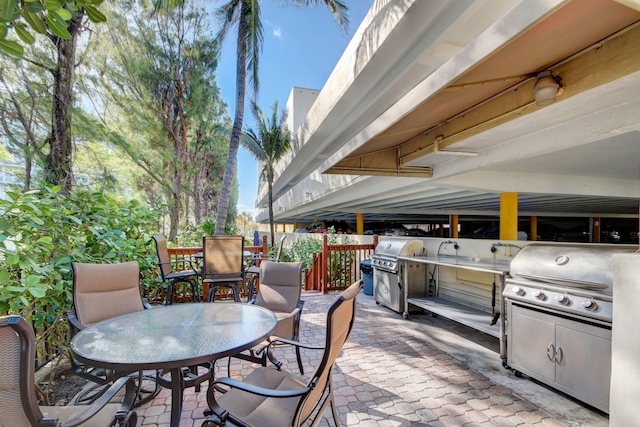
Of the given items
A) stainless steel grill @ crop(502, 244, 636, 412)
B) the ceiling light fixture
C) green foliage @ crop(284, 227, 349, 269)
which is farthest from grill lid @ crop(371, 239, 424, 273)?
the ceiling light fixture

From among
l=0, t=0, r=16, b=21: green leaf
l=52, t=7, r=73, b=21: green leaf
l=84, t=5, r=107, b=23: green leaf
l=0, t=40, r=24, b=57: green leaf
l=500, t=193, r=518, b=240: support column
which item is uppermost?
l=84, t=5, r=107, b=23: green leaf

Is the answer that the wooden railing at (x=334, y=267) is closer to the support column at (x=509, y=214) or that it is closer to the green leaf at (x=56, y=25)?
the support column at (x=509, y=214)

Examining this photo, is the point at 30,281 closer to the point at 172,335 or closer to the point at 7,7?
the point at 172,335

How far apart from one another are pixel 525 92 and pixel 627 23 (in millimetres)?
860

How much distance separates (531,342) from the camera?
9.70 ft

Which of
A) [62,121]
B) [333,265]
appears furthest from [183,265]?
[333,265]

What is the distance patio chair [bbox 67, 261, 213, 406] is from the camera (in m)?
2.59

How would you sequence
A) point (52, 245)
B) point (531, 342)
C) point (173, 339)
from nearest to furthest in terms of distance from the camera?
point (173, 339)
point (52, 245)
point (531, 342)

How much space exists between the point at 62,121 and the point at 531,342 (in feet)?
23.4

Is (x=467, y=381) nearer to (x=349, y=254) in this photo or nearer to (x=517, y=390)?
(x=517, y=390)

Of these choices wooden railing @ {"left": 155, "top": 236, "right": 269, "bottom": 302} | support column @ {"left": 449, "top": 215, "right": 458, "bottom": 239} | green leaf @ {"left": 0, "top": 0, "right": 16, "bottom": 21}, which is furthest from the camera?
support column @ {"left": 449, "top": 215, "right": 458, "bottom": 239}

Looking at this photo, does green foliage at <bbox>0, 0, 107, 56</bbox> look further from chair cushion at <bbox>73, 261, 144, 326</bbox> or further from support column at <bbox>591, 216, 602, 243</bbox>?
support column at <bbox>591, 216, 602, 243</bbox>

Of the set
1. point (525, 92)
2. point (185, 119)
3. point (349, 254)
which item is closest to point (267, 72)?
point (185, 119)

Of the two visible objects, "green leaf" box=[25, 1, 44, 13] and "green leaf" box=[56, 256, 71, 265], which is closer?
"green leaf" box=[25, 1, 44, 13]
